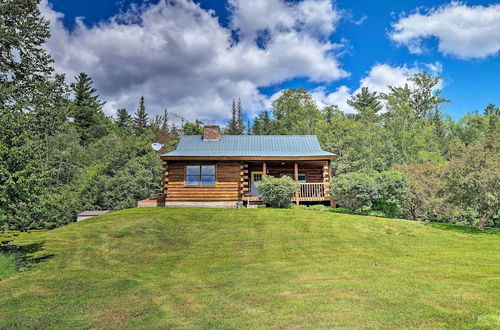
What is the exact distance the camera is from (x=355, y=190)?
655 inches

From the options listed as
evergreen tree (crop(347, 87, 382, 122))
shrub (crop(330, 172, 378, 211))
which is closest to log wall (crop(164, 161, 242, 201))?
shrub (crop(330, 172, 378, 211))

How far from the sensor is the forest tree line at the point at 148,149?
29.4 ft

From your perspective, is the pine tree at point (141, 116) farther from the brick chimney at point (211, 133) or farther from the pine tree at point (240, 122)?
the brick chimney at point (211, 133)

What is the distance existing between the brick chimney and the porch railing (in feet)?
24.4

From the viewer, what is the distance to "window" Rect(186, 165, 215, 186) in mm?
19609

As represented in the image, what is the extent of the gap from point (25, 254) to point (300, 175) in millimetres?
16835

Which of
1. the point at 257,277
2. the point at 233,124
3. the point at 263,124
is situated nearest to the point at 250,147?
the point at 257,277

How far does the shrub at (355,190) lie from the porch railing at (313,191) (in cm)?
114

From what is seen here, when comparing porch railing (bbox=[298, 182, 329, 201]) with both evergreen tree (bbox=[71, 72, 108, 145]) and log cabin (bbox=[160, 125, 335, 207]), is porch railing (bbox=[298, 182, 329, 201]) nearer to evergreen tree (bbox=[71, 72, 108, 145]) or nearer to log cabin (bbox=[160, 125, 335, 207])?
log cabin (bbox=[160, 125, 335, 207])

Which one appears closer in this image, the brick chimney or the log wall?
the log wall

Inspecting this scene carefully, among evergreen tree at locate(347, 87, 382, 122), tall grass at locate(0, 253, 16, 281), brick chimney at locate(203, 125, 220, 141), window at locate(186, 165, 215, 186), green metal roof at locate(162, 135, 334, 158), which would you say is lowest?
tall grass at locate(0, 253, 16, 281)

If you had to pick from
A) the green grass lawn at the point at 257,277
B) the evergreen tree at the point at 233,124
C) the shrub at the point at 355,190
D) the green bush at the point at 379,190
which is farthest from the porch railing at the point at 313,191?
the evergreen tree at the point at 233,124

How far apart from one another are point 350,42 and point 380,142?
1102 cm

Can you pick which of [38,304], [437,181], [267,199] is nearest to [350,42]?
[437,181]
